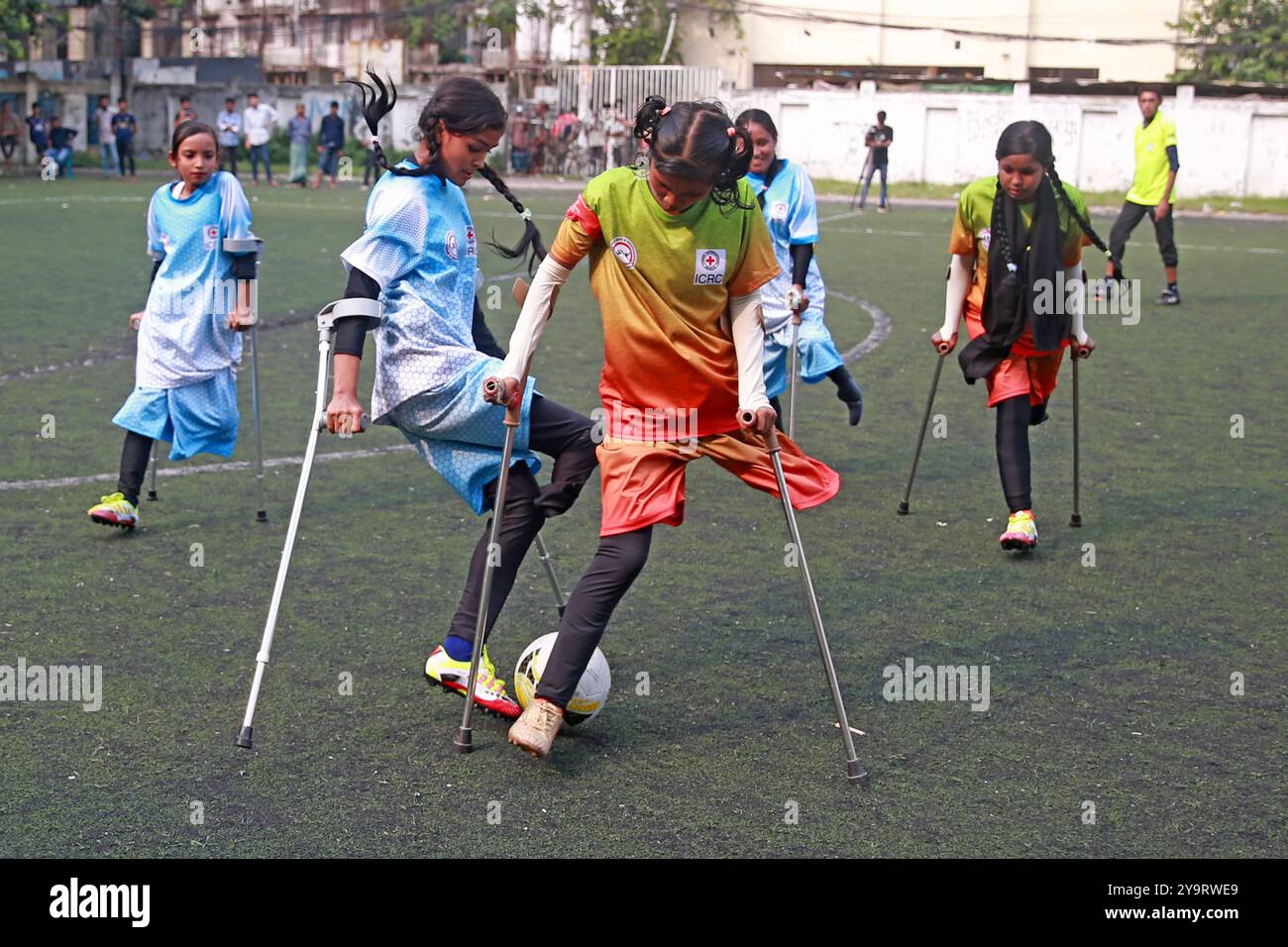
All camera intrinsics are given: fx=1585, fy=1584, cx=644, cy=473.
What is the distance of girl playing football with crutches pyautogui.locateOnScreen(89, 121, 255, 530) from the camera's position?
6.98 metres

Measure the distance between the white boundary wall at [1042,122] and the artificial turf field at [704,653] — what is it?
2698 cm

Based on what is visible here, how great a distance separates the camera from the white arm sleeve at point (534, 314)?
441 centimetres

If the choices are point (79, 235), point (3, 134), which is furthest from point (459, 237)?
point (3, 134)

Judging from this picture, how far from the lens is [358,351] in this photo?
4.56 m

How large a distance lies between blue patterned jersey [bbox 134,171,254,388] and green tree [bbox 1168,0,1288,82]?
128 feet

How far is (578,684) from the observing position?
4547mm

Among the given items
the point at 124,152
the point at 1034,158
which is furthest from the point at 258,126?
the point at 1034,158

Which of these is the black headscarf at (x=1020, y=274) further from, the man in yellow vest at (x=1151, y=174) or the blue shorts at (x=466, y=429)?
the man in yellow vest at (x=1151, y=174)

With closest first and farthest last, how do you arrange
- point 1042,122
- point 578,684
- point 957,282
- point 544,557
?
point 578,684 → point 544,557 → point 957,282 → point 1042,122

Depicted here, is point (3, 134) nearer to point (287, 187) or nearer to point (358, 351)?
point (287, 187)

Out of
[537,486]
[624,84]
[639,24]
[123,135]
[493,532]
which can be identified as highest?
[639,24]

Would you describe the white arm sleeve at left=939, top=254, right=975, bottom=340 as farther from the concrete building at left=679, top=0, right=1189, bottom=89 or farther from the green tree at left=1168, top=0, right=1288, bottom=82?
the concrete building at left=679, top=0, right=1189, bottom=89

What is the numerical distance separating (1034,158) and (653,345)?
8.91ft

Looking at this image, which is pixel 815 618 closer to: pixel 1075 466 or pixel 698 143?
pixel 698 143
